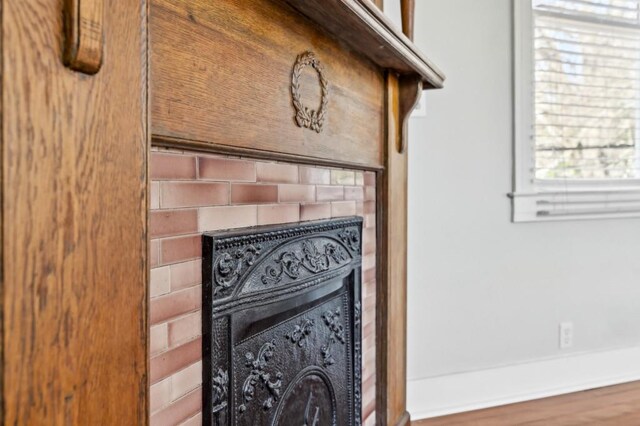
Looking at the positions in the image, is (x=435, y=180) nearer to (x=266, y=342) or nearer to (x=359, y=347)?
(x=359, y=347)

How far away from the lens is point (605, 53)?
2523 millimetres

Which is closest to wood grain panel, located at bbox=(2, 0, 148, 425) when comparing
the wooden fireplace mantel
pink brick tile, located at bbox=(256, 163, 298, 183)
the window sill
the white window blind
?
the wooden fireplace mantel

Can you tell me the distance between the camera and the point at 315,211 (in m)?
1.29

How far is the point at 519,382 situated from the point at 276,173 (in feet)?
6.11

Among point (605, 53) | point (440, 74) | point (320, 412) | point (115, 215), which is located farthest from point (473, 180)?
point (115, 215)

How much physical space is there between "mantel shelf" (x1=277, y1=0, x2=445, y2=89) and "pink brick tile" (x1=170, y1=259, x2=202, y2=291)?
55 cm

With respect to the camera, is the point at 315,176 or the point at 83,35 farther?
the point at 315,176

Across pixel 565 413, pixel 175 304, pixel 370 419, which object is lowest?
pixel 565 413

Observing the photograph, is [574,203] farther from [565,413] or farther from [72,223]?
[72,223]

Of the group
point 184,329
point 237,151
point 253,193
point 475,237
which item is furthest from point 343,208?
point 475,237

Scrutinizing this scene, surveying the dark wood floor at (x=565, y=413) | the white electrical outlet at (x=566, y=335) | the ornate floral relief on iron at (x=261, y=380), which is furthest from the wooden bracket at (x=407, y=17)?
the white electrical outlet at (x=566, y=335)

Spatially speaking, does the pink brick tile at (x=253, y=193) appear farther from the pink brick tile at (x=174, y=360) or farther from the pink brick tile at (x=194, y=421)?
the pink brick tile at (x=194, y=421)

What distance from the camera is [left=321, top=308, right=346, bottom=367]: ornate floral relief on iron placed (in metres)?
1.37

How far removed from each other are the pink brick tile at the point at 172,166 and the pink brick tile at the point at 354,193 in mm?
679
